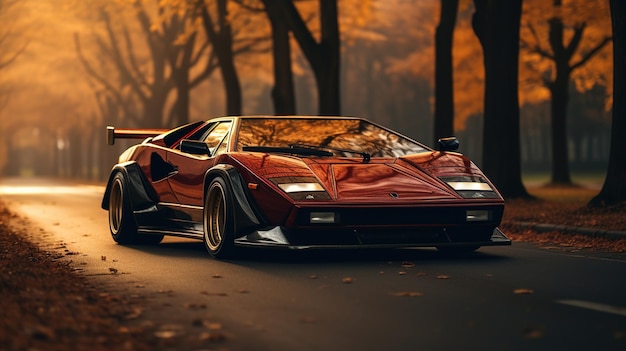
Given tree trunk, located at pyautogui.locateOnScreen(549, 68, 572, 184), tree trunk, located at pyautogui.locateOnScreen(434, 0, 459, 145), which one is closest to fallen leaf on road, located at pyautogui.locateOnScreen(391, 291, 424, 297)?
tree trunk, located at pyautogui.locateOnScreen(434, 0, 459, 145)

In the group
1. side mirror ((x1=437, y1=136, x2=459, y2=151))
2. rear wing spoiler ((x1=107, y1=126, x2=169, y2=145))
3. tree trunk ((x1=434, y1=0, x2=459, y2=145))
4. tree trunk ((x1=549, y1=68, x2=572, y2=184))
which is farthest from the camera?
tree trunk ((x1=549, y1=68, x2=572, y2=184))

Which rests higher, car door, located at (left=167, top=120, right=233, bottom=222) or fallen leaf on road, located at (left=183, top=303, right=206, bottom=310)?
car door, located at (left=167, top=120, right=233, bottom=222)

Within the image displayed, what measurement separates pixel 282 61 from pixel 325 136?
50.7 ft

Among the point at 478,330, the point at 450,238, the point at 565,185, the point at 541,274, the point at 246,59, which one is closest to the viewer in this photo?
the point at 478,330

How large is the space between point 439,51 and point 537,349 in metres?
18.3

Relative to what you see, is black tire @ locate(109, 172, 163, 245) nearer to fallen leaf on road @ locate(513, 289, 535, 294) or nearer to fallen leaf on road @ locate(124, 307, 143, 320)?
fallen leaf on road @ locate(124, 307, 143, 320)

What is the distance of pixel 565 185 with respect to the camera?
107ft

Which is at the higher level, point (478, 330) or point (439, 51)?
point (439, 51)

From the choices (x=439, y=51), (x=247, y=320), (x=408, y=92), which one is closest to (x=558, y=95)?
(x=439, y=51)

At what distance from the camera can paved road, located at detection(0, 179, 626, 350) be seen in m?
6.11

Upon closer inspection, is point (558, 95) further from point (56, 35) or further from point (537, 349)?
point (537, 349)

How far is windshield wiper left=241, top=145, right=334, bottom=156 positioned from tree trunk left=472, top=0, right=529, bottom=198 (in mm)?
9873

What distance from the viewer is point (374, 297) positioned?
7730 mm

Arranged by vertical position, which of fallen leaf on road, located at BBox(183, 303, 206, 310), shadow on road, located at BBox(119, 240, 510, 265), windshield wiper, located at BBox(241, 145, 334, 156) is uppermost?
windshield wiper, located at BBox(241, 145, 334, 156)
